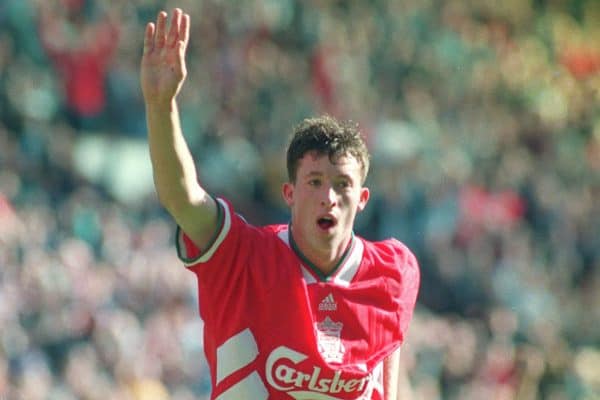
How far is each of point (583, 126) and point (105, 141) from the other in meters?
6.75

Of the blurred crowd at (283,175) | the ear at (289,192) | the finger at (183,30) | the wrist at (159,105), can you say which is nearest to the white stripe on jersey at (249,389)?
the ear at (289,192)

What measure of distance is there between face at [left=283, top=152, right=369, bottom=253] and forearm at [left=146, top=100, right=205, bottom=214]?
585 mm

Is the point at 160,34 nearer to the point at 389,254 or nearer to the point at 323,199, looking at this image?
the point at 323,199

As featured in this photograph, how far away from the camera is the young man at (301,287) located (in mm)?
5090

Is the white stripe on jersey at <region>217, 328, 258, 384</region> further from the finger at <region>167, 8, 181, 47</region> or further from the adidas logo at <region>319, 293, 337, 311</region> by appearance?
the finger at <region>167, 8, 181, 47</region>

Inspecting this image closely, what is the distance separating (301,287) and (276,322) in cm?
18

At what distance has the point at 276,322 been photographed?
5.16 meters

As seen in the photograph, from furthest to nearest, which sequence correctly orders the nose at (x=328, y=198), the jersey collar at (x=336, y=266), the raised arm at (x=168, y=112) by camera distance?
the jersey collar at (x=336, y=266), the nose at (x=328, y=198), the raised arm at (x=168, y=112)

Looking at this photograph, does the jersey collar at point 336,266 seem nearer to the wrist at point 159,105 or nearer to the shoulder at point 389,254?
the shoulder at point 389,254

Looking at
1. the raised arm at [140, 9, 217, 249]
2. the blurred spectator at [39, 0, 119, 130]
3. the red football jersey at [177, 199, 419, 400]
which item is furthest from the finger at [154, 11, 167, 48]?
the blurred spectator at [39, 0, 119, 130]

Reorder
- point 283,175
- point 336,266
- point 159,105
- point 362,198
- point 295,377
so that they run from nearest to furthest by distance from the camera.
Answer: point 159,105 → point 295,377 → point 336,266 → point 362,198 → point 283,175

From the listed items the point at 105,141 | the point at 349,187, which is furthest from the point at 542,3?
the point at 349,187

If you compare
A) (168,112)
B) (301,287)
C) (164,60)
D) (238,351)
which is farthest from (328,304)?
(164,60)

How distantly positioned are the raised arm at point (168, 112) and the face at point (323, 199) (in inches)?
21.4
